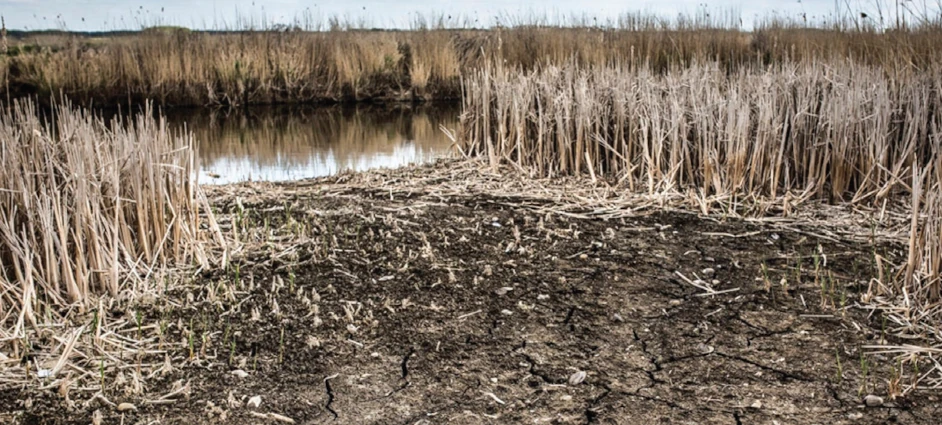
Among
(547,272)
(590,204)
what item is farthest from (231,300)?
(590,204)

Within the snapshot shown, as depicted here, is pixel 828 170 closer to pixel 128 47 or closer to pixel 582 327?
pixel 582 327

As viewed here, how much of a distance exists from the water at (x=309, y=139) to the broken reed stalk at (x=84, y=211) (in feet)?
8.08

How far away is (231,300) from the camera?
3518 millimetres

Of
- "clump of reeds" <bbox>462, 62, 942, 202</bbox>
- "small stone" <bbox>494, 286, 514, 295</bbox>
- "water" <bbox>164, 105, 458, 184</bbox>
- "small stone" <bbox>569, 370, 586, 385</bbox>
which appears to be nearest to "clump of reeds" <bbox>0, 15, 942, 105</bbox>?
"water" <bbox>164, 105, 458, 184</bbox>

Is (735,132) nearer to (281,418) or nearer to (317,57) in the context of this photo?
(281,418)

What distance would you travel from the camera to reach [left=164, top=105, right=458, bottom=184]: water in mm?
8078

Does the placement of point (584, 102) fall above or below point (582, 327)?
above

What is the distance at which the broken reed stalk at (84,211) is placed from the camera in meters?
3.38

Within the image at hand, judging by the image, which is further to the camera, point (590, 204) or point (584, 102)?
point (584, 102)

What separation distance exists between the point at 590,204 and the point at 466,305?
173cm

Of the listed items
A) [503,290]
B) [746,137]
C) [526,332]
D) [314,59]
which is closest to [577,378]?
[526,332]

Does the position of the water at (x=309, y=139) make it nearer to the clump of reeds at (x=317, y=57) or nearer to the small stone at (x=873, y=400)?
the clump of reeds at (x=317, y=57)

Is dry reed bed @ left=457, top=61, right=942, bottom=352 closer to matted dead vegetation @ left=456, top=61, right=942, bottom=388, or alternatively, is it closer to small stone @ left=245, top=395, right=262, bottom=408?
matted dead vegetation @ left=456, top=61, right=942, bottom=388

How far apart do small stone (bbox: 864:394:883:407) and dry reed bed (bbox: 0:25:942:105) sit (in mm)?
10596
